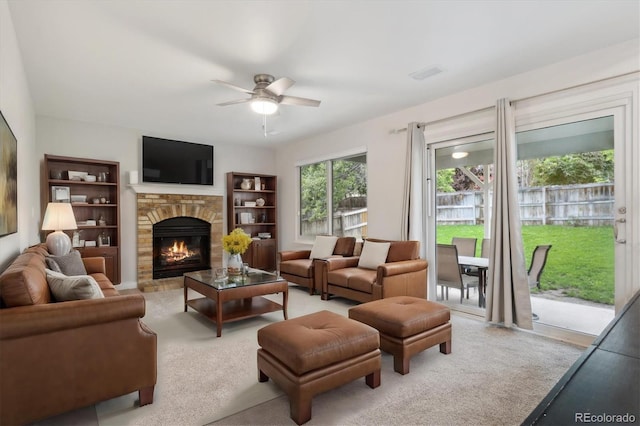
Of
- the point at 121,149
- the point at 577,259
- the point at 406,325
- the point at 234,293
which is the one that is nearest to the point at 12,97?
the point at 234,293

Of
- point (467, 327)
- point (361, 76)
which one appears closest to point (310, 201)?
point (361, 76)

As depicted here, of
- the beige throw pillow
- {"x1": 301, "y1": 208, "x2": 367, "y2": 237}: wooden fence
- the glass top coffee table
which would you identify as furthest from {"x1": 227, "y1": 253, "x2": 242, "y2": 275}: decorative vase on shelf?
{"x1": 301, "y1": 208, "x2": 367, "y2": 237}: wooden fence

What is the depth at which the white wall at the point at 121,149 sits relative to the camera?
4.99m

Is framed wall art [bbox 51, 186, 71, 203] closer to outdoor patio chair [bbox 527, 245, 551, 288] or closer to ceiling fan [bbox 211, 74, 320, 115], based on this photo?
ceiling fan [bbox 211, 74, 320, 115]

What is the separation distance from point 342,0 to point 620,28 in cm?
231

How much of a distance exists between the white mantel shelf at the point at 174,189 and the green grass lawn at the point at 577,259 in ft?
17.7

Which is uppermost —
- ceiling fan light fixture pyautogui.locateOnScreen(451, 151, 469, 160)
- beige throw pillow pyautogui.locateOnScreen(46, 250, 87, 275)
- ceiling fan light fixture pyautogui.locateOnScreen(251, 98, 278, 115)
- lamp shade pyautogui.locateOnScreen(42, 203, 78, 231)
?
ceiling fan light fixture pyautogui.locateOnScreen(251, 98, 278, 115)

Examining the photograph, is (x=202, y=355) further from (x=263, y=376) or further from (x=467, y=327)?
(x=467, y=327)

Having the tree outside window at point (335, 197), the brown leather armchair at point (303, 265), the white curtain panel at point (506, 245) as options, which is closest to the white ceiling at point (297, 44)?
the white curtain panel at point (506, 245)

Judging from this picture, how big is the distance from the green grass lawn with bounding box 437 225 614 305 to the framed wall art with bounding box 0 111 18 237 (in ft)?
15.0

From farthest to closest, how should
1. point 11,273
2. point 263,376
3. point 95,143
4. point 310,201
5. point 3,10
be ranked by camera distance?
1. point 310,201
2. point 95,143
3. point 263,376
4. point 3,10
5. point 11,273

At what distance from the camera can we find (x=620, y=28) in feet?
8.72

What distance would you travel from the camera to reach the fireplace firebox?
602 cm

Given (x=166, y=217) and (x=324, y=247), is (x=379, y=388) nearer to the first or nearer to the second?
(x=324, y=247)
